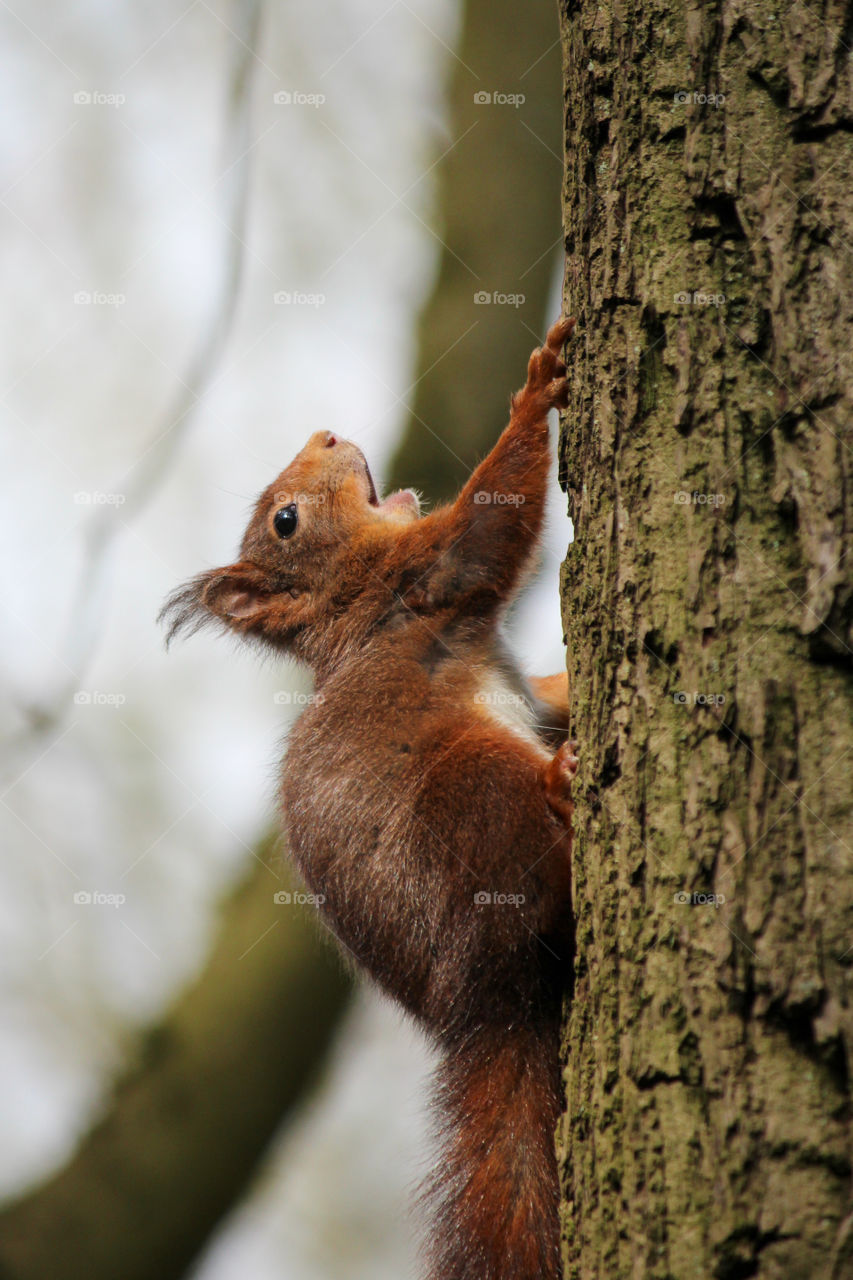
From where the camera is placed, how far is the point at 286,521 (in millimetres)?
4711

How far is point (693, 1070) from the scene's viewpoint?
172 cm

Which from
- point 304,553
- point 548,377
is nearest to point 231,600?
point 304,553

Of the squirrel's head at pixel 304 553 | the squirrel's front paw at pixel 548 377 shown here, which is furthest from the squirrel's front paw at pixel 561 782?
the squirrel's head at pixel 304 553

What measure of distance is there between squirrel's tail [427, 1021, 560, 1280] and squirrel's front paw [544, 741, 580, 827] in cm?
64

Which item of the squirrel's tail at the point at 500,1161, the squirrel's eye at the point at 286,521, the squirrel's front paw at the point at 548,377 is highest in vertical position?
the squirrel's front paw at the point at 548,377

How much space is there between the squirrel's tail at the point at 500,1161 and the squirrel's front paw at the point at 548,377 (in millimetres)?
1889

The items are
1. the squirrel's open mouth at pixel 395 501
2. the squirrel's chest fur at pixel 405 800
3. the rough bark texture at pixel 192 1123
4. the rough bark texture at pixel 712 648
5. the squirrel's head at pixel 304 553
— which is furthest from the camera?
the squirrel's open mouth at pixel 395 501

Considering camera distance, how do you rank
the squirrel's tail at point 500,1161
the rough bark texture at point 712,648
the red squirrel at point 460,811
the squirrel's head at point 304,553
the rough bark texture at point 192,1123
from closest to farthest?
the rough bark texture at point 712,648 → the squirrel's tail at point 500,1161 → the red squirrel at point 460,811 → the rough bark texture at point 192,1123 → the squirrel's head at point 304,553

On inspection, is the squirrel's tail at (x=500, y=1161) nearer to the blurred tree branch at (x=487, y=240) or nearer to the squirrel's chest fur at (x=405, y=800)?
the squirrel's chest fur at (x=405, y=800)

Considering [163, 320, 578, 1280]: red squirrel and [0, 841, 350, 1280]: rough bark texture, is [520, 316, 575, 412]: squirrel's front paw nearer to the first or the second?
[163, 320, 578, 1280]: red squirrel

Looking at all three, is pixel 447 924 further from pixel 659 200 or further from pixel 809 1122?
pixel 659 200

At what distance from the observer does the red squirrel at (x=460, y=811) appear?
2.98 meters

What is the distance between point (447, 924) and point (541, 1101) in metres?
0.56

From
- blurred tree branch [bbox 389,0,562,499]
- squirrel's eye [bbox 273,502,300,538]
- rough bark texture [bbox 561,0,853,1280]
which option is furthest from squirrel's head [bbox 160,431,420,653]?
rough bark texture [bbox 561,0,853,1280]
